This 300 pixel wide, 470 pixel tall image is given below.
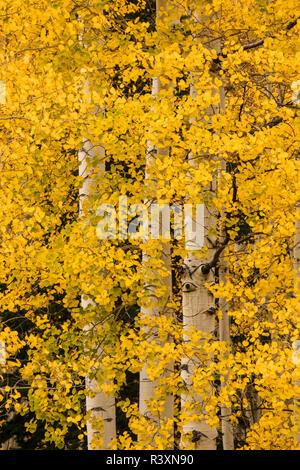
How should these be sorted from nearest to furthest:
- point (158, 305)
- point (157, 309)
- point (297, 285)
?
point (297, 285) → point (158, 305) → point (157, 309)

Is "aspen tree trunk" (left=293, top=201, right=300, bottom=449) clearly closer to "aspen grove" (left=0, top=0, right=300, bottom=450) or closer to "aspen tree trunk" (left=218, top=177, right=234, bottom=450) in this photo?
"aspen grove" (left=0, top=0, right=300, bottom=450)

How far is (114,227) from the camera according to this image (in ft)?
16.0

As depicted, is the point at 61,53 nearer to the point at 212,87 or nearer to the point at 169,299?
the point at 212,87

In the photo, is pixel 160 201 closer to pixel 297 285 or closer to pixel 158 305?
pixel 158 305

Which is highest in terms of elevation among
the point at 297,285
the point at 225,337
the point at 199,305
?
the point at 225,337

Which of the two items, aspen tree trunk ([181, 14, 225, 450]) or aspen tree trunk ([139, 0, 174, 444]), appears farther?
aspen tree trunk ([139, 0, 174, 444])

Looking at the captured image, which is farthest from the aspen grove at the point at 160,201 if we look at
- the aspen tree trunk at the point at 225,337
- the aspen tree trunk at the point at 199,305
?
the aspen tree trunk at the point at 225,337

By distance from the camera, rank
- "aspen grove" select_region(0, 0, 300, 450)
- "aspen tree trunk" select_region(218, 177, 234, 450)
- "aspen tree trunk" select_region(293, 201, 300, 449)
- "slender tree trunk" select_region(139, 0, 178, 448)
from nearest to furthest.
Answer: "aspen tree trunk" select_region(293, 201, 300, 449), "aspen grove" select_region(0, 0, 300, 450), "slender tree trunk" select_region(139, 0, 178, 448), "aspen tree trunk" select_region(218, 177, 234, 450)

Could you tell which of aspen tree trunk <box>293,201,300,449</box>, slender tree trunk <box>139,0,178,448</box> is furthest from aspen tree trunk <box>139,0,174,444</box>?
aspen tree trunk <box>293,201,300,449</box>

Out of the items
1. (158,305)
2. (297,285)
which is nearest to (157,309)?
(158,305)

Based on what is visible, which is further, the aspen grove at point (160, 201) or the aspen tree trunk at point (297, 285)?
the aspen grove at point (160, 201)

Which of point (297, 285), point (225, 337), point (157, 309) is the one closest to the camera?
point (297, 285)

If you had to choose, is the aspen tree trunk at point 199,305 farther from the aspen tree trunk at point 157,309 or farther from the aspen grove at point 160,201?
the aspen tree trunk at point 157,309
